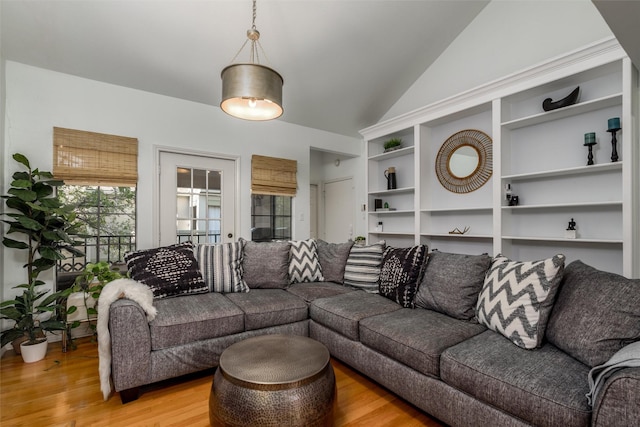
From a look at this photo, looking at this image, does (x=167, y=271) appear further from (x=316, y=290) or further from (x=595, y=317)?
(x=595, y=317)

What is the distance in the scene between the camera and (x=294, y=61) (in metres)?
3.38

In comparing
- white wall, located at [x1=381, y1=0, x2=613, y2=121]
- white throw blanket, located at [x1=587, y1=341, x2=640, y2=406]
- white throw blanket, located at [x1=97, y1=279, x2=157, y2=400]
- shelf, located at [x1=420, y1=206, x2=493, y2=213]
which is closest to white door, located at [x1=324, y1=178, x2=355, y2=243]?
shelf, located at [x1=420, y1=206, x2=493, y2=213]

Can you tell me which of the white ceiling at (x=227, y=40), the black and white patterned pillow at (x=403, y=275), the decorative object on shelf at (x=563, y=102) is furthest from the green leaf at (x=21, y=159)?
the decorative object on shelf at (x=563, y=102)

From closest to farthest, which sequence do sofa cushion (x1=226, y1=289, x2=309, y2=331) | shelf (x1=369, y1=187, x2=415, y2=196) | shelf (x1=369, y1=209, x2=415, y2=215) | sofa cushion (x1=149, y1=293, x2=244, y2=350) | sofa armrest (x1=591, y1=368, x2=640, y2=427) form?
sofa armrest (x1=591, y1=368, x2=640, y2=427), sofa cushion (x1=149, y1=293, x2=244, y2=350), sofa cushion (x1=226, y1=289, x2=309, y2=331), shelf (x1=369, y1=209, x2=415, y2=215), shelf (x1=369, y1=187, x2=415, y2=196)

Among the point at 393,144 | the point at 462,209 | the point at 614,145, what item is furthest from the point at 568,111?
the point at 393,144

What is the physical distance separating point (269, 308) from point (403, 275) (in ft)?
3.42

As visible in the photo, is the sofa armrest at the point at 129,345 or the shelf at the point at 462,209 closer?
the sofa armrest at the point at 129,345

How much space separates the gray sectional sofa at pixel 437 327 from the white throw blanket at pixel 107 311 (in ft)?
0.16

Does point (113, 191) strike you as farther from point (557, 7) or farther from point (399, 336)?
point (557, 7)

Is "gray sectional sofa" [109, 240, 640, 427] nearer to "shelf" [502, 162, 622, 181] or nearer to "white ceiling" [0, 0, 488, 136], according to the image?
"shelf" [502, 162, 622, 181]

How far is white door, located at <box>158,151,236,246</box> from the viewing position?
3.52 m

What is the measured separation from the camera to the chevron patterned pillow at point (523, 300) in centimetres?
155

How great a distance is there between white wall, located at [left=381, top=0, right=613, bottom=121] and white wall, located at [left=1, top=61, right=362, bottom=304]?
1.80 meters

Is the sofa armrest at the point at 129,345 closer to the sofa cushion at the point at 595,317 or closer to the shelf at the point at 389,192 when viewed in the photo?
the sofa cushion at the point at 595,317
